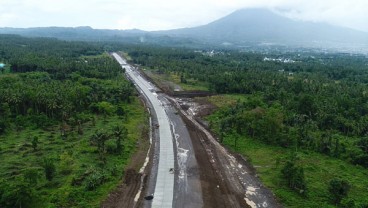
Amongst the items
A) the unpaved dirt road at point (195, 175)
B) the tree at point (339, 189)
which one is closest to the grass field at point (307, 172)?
the tree at point (339, 189)

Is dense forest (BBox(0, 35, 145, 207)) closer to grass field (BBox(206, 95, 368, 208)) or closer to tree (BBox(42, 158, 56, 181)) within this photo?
tree (BBox(42, 158, 56, 181))

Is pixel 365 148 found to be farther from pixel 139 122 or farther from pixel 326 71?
pixel 326 71

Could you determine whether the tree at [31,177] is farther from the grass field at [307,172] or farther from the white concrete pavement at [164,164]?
the grass field at [307,172]

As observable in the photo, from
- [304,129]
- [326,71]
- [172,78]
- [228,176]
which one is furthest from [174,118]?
[326,71]

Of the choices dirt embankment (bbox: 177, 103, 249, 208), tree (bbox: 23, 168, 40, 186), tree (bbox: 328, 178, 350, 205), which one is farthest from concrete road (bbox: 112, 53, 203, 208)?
tree (bbox: 328, 178, 350, 205)

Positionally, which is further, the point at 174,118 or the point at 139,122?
the point at 174,118

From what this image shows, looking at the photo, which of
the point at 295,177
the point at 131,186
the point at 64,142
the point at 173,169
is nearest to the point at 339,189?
the point at 295,177

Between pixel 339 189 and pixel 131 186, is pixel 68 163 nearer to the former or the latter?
pixel 131 186
